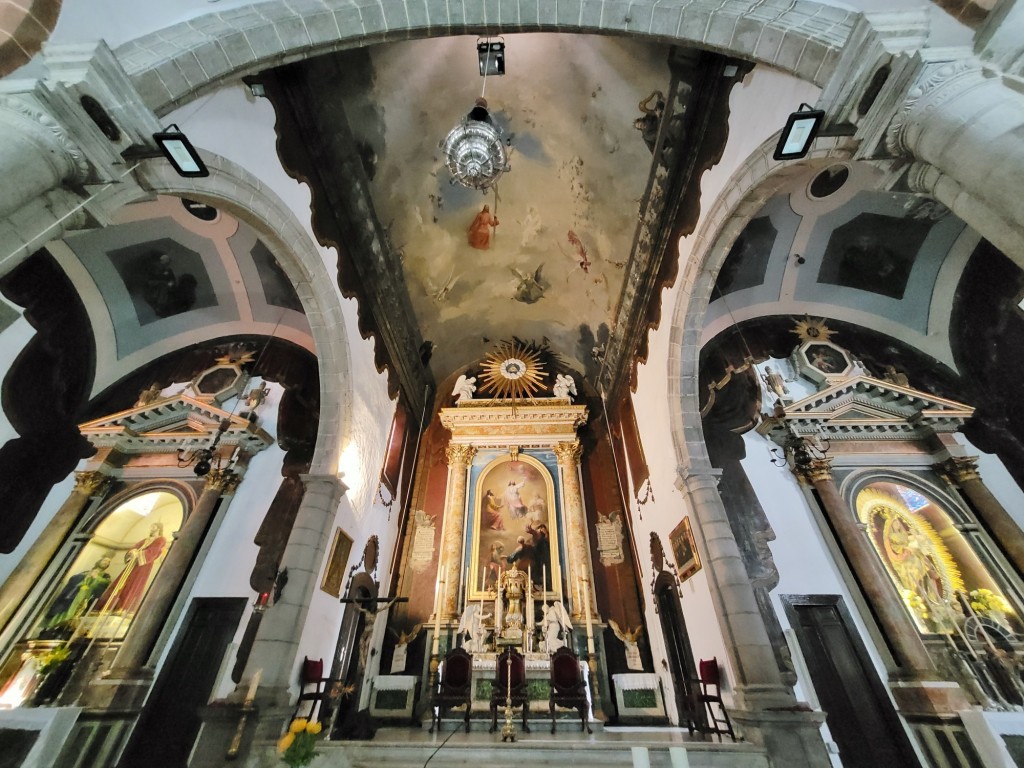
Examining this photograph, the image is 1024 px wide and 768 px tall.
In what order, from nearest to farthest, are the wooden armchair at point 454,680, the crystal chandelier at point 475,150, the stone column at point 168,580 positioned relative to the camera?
the crystal chandelier at point 475,150 < the stone column at point 168,580 < the wooden armchair at point 454,680

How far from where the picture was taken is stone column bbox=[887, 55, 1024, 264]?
237 cm

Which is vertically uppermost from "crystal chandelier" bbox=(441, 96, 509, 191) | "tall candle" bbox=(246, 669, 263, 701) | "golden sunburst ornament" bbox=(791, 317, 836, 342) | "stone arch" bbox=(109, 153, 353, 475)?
"golden sunburst ornament" bbox=(791, 317, 836, 342)

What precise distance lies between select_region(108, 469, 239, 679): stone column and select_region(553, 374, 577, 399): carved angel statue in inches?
294

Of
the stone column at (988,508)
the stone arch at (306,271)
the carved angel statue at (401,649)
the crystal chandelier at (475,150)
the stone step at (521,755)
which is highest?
the crystal chandelier at (475,150)

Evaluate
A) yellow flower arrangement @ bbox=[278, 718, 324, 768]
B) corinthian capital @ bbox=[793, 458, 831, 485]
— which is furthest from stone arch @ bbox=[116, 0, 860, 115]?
corinthian capital @ bbox=[793, 458, 831, 485]

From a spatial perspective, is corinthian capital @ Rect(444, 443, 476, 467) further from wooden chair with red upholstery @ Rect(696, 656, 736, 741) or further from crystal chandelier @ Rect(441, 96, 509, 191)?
crystal chandelier @ Rect(441, 96, 509, 191)

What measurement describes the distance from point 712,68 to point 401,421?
8331 mm

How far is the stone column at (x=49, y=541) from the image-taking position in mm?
6141

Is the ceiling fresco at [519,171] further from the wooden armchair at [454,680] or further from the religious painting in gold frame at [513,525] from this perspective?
the wooden armchair at [454,680]

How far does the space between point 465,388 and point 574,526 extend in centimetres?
468

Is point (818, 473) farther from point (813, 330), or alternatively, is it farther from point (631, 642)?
point (631, 642)

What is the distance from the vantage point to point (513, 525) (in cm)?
992

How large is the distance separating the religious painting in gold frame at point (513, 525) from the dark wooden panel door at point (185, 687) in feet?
13.9

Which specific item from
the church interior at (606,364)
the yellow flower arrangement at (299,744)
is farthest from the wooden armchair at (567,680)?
the yellow flower arrangement at (299,744)
